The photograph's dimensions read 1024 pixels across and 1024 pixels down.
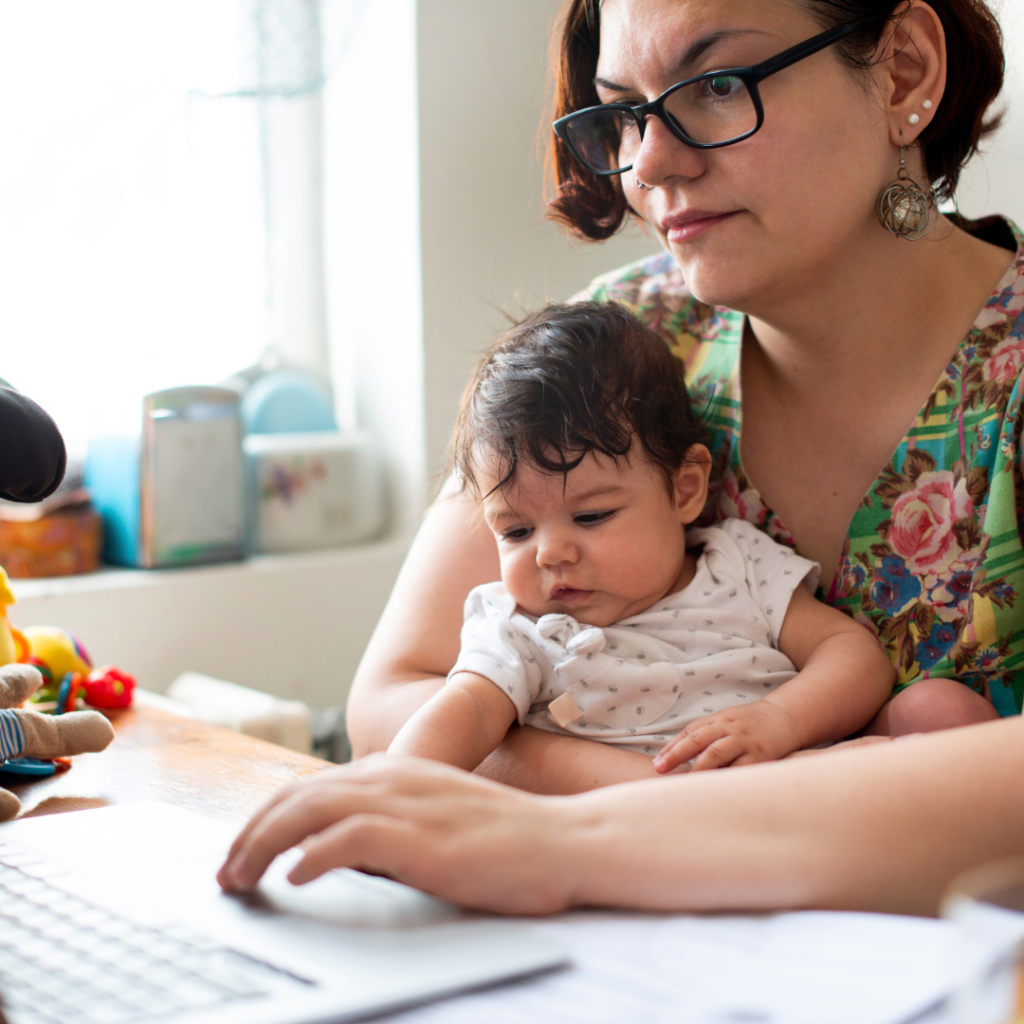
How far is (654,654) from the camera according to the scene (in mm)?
1062

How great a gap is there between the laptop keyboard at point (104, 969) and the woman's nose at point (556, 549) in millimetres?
522

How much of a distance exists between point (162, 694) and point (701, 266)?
1.44 metres

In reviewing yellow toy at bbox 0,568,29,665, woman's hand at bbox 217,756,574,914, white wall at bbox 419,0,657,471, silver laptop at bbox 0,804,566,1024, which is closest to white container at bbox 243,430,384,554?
white wall at bbox 419,0,657,471

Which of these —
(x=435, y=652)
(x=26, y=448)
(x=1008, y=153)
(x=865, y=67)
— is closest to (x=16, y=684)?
(x=26, y=448)

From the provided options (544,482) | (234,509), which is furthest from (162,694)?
(544,482)

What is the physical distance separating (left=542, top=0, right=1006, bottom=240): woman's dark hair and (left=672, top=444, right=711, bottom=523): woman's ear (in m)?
0.38

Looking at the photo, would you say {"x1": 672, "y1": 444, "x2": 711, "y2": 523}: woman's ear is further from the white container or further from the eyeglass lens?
the white container

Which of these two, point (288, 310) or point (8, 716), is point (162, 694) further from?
point (8, 716)

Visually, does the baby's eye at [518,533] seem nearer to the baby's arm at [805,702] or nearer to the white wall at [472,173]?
the baby's arm at [805,702]

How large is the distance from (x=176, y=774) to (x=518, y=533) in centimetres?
40

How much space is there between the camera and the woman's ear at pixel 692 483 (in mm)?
1146

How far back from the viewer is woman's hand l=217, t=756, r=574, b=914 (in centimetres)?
62

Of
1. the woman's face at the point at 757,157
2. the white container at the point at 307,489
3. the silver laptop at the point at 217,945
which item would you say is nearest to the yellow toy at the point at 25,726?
the silver laptop at the point at 217,945

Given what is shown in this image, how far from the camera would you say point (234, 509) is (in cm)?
216
